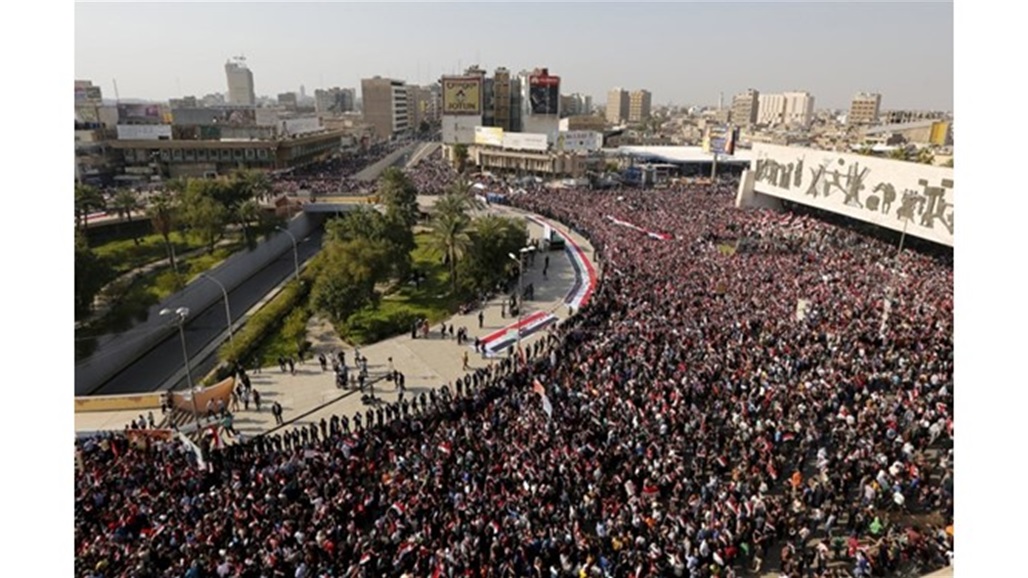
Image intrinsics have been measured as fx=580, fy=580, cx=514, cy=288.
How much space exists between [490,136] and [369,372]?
69.3 m

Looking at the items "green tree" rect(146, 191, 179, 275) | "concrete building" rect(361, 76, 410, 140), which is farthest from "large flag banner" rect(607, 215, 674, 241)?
"concrete building" rect(361, 76, 410, 140)

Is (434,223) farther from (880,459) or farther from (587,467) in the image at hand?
(880,459)

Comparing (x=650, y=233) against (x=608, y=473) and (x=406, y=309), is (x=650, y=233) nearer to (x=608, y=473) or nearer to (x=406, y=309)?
(x=406, y=309)

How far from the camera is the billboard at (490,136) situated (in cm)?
8775

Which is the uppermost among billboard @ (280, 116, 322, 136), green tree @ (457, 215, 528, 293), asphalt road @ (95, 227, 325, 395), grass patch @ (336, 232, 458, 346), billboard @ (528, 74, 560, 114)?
billboard @ (528, 74, 560, 114)

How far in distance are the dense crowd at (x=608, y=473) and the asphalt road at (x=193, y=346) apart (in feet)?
35.0

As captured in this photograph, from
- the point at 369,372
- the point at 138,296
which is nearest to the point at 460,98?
the point at 138,296

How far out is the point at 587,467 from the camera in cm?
1545

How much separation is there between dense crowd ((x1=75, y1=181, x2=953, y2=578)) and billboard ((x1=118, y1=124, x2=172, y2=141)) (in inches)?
3119

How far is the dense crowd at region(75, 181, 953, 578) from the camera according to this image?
12.7 metres

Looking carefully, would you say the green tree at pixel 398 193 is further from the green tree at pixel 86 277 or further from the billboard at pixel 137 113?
the billboard at pixel 137 113

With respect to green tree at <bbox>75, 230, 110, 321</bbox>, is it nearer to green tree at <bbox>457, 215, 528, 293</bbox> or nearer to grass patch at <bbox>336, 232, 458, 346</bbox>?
grass patch at <bbox>336, 232, 458, 346</bbox>

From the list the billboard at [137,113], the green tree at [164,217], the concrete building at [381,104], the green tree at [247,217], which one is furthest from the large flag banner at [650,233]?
the concrete building at [381,104]

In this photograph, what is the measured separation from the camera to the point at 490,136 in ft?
291
